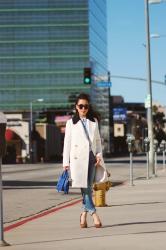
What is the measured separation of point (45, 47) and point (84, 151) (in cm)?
14185

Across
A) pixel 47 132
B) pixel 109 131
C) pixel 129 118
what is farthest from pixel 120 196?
pixel 129 118

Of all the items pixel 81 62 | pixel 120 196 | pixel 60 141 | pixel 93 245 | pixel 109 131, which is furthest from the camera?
pixel 109 131

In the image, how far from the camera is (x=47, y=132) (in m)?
99.8

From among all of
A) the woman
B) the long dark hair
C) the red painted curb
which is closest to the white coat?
the woman

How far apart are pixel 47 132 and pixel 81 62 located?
171 feet

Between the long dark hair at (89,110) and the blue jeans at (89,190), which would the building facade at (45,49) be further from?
the blue jeans at (89,190)

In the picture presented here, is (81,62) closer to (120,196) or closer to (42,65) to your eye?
(42,65)

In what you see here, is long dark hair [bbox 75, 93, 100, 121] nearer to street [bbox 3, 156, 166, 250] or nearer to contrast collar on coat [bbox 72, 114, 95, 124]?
contrast collar on coat [bbox 72, 114, 95, 124]

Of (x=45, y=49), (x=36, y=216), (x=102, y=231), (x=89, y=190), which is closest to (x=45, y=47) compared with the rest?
(x=45, y=49)

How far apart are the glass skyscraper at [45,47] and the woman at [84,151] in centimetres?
13787

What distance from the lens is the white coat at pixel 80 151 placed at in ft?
35.3

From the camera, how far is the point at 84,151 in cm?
1083

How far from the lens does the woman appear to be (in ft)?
35.4

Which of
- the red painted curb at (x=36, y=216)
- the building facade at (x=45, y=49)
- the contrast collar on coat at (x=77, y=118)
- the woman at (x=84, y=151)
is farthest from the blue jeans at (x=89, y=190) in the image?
the building facade at (x=45, y=49)
